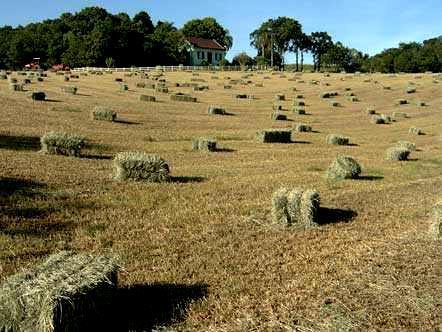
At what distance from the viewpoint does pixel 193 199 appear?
18.2 m

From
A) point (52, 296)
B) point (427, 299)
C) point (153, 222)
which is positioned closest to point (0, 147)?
point (153, 222)

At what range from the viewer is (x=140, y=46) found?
Answer: 122m

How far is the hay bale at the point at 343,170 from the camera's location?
885 inches

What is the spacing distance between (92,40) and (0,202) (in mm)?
100980

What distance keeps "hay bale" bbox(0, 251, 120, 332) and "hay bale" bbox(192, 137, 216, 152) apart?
62.9 feet

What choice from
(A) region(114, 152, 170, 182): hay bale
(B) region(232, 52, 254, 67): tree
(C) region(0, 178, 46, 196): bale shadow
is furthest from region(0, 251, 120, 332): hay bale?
(B) region(232, 52, 254, 67): tree

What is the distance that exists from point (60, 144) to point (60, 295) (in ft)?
52.1

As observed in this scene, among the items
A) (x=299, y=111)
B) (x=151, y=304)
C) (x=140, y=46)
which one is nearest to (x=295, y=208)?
(x=151, y=304)

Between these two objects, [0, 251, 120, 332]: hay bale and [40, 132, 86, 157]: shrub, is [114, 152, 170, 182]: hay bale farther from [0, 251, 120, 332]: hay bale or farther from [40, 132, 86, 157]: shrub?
[0, 251, 120, 332]: hay bale

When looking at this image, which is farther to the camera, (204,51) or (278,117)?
(204,51)

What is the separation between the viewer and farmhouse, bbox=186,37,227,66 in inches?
6063

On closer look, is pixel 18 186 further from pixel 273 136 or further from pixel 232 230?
pixel 273 136

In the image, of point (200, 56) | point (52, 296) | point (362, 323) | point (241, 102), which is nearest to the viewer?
point (52, 296)

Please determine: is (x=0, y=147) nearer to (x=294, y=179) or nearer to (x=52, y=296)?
(x=294, y=179)
